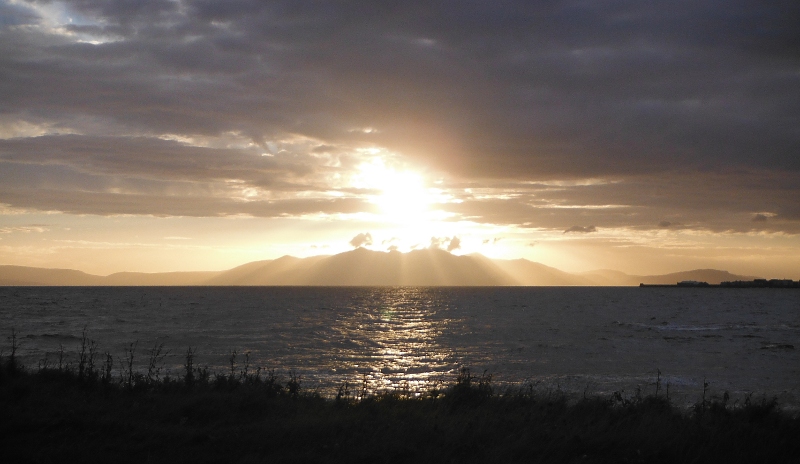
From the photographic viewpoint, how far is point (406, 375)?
87.1 feet

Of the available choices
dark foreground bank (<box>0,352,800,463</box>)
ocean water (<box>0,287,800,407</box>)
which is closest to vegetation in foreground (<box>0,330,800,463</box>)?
dark foreground bank (<box>0,352,800,463</box>)

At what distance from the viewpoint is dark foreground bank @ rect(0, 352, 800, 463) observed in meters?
9.08

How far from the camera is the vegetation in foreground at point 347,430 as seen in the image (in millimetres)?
9078

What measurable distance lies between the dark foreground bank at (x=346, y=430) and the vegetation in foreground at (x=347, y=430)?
0.08 ft

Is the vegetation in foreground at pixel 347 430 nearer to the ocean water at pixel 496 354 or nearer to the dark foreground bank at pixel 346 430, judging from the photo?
the dark foreground bank at pixel 346 430

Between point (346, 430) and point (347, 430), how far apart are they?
0.02 m

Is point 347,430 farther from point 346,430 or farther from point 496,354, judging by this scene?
point 496,354


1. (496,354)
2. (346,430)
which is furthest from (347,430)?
(496,354)

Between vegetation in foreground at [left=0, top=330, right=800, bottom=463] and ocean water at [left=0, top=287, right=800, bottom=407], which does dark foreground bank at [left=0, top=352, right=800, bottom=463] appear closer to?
vegetation in foreground at [left=0, top=330, right=800, bottom=463]

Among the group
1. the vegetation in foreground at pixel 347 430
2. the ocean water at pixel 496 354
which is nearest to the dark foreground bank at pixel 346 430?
the vegetation in foreground at pixel 347 430

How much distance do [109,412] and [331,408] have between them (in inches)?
175

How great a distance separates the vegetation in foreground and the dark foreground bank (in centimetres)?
3

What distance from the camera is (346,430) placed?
1030 cm

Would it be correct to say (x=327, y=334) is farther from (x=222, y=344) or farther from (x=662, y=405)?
(x=662, y=405)
